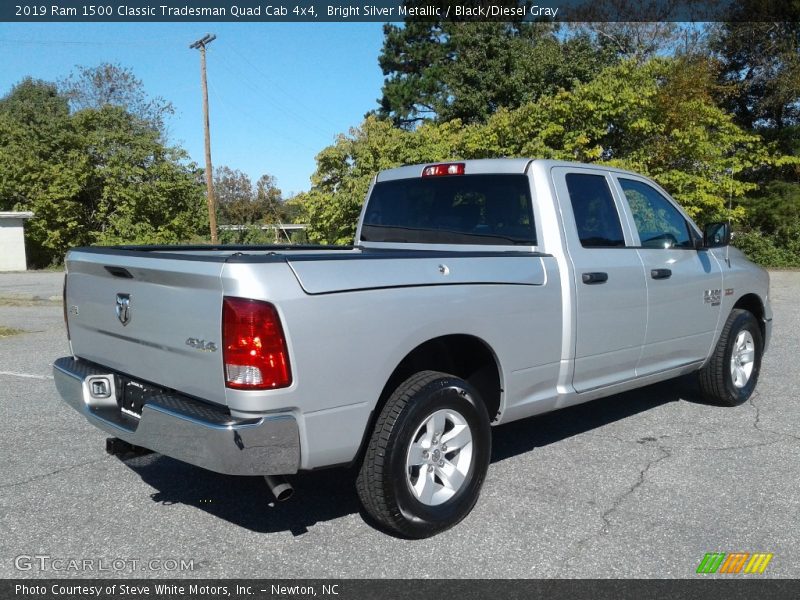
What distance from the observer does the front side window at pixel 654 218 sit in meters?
5.18

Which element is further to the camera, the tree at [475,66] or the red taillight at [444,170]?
the tree at [475,66]

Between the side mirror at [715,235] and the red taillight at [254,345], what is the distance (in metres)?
3.73

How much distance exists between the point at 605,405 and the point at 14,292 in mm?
17037

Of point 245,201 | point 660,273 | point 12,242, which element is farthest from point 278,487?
point 245,201

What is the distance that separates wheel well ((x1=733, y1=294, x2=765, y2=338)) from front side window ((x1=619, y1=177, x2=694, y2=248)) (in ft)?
3.63

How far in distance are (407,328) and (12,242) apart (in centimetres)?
3186

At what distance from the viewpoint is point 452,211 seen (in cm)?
495

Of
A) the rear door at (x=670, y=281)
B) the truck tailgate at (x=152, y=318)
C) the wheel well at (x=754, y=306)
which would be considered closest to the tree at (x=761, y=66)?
the wheel well at (x=754, y=306)

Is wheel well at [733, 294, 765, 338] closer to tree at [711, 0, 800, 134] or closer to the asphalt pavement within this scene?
the asphalt pavement

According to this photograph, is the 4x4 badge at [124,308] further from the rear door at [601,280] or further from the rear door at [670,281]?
the rear door at [670,281]

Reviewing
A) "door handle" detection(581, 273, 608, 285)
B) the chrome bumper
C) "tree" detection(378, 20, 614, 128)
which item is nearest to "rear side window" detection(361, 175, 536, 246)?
"door handle" detection(581, 273, 608, 285)

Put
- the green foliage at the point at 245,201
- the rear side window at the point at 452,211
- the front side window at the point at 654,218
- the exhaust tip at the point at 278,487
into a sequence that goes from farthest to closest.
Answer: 1. the green foliage at the point at 245,201
2. the front side window at the point at 654,218
3. the rear side window at the point at 452,211
4. the exhaust tip at the point at 278,487

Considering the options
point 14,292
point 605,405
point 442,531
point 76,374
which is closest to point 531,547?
point 442,531

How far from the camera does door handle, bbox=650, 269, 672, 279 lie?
16.4 feet
